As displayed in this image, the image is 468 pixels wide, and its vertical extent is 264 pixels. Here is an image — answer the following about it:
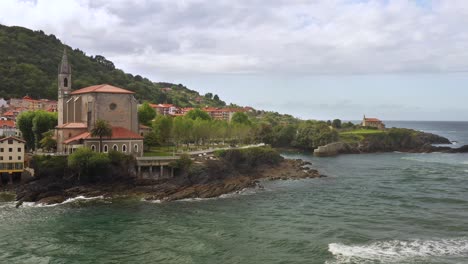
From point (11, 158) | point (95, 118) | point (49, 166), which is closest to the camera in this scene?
point (49, 166)

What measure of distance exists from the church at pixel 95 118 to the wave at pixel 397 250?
39.9 m

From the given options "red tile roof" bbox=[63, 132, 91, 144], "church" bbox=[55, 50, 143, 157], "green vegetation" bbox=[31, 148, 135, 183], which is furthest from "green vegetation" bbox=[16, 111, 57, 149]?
"green vegetation" bbox=[31, 148, 135, 183]

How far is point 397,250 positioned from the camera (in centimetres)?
3425

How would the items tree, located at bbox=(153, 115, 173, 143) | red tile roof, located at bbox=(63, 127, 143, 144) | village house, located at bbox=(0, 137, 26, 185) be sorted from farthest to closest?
tree, located at bbox=(153, 115, 173, 143), red tile roof, located at bbox=(63, 127, 143, 144), village house, located at bbox=(0, 137, 26, 185)

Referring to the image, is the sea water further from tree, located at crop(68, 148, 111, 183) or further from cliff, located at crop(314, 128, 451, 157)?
cliff, located at crop(314, 128, 451, 157)

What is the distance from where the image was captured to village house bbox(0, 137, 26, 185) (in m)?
59.8

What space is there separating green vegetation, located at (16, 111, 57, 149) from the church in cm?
328

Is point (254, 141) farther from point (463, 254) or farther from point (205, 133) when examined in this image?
point (463, 254)

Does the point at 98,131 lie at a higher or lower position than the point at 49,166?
higher

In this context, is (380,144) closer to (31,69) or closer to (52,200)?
(52,200)

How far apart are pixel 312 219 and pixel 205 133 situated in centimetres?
4883

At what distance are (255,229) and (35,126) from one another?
51462 mm

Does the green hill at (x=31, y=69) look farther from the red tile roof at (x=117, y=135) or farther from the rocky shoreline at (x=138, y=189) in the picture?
the rocky shoreline at (x=138, y=189)

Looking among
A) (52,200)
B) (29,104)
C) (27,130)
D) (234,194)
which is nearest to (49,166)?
(52,200)
